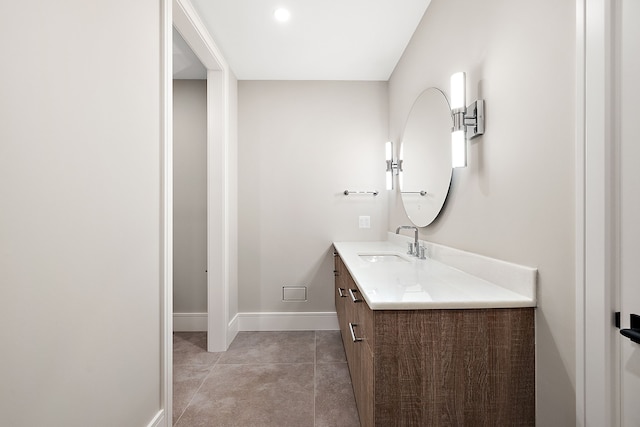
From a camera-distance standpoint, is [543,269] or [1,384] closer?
[1,384]

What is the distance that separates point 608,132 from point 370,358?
0.99 metres

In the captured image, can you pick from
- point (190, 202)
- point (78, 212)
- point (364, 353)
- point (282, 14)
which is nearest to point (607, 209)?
point (364, 353)

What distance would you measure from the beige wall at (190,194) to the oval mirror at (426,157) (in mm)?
1990

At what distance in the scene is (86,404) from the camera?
1052mm

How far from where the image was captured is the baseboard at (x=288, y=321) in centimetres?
314

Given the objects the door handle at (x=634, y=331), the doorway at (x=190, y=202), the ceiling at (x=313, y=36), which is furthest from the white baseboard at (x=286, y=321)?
the door handle at (x=634, y=331)

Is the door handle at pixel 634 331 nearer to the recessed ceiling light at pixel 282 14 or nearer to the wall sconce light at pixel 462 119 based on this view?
the wall sconce light at pixel 462 119

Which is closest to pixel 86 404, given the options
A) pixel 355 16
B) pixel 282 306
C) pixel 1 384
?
pixel 1 384

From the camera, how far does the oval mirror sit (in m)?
1.82

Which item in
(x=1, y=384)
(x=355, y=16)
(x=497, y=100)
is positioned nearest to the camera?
(x=1, y=384)

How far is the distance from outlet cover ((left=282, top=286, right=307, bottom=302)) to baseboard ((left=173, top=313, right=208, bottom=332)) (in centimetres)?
84

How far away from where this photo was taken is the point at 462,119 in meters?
1.52

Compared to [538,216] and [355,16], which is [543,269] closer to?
[538,216]

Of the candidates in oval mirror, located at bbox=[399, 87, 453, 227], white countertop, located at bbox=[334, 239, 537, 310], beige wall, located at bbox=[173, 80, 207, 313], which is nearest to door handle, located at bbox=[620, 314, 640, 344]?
white countertop, located at bbox=[334, 239, 537, 310]
